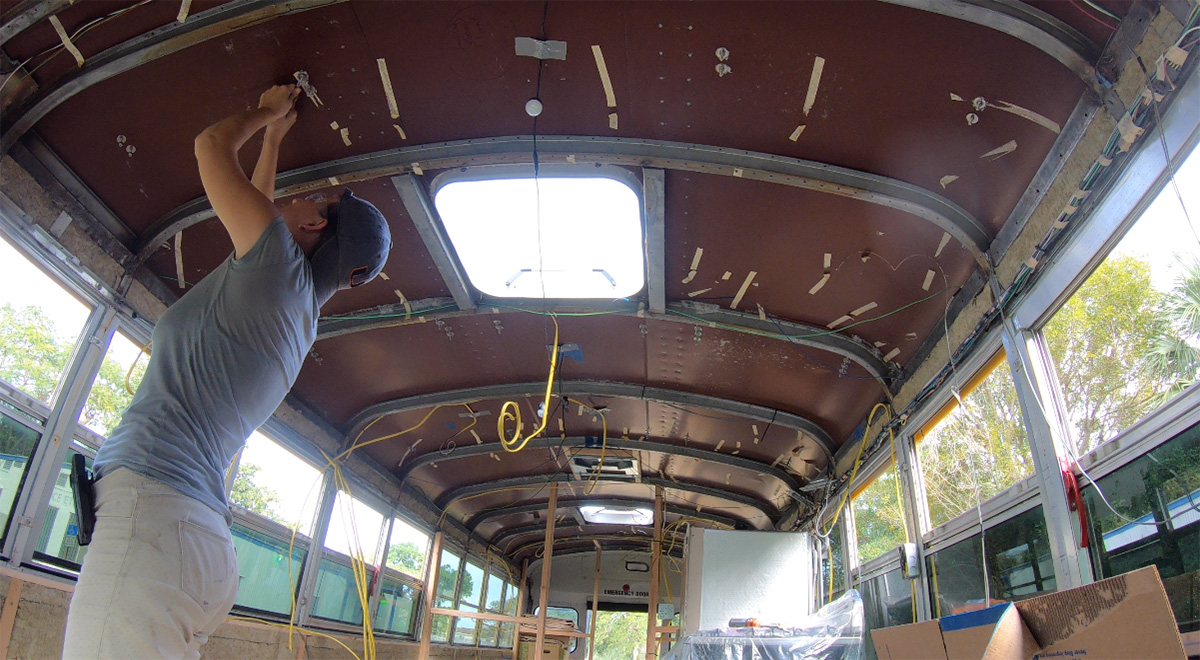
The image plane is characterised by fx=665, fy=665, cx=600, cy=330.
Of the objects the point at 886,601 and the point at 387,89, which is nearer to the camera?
the point at 387,89

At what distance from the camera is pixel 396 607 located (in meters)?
6.80

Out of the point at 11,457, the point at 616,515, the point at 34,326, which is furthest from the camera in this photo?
the point at 616,515

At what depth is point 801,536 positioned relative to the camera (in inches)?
217

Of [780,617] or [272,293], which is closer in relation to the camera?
[272,293]

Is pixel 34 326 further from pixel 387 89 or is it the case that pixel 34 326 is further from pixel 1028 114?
pixel 1028 114

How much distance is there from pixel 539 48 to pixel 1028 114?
1739mm

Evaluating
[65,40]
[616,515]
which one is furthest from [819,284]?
[616,515]

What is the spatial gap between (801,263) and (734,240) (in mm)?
374

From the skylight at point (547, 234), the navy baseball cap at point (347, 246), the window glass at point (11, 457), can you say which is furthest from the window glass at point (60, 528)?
the navy baseball cap at point (347, 246)

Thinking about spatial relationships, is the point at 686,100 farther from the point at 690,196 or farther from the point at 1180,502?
the point at 1180,502

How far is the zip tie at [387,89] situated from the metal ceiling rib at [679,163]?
0.19 metres

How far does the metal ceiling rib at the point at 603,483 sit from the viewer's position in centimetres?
680

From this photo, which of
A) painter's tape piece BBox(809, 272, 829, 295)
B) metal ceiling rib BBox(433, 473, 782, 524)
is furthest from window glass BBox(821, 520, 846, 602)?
painter's tape piece BBox(809, 272, 829, 295)

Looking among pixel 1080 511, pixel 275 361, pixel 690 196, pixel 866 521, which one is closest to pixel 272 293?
pixel 275 361
